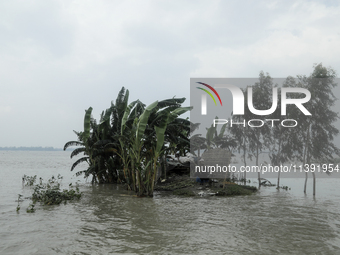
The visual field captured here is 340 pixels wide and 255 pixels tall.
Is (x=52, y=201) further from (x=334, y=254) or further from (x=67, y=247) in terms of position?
(x=334, y=254)

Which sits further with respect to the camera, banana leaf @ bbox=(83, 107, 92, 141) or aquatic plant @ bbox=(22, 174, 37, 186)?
aquatic plant @ bbox=(22, 174, 37, 186)

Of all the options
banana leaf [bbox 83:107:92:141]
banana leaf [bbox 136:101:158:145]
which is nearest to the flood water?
banana leaf [bbox 136:101:158:145]

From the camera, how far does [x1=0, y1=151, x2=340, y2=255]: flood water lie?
5484 mm

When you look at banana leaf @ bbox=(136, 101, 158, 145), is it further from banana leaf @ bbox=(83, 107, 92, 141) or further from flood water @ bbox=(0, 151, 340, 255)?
banana leaf @ bbox=(83, 107, 92, 141)

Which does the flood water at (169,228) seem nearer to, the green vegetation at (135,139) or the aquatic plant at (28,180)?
the green vegetation at (135,139)

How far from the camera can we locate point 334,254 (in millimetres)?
5227

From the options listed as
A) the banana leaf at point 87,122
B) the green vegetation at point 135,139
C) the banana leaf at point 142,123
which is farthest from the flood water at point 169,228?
the banana leaf at point 87,122

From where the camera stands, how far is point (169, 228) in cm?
690

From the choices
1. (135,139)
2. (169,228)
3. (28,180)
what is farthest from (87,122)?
(169,228)

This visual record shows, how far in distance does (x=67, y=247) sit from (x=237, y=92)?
36.0 ft

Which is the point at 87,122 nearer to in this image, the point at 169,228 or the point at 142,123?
the point at 142,123

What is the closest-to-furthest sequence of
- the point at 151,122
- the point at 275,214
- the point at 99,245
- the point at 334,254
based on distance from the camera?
the point at 334,254
the point at 99,245
the point at 275,214
the point at 151,122

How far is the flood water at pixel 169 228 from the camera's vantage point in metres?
5.48

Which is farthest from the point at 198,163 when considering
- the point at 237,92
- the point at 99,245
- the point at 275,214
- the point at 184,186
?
the point at 99,245
